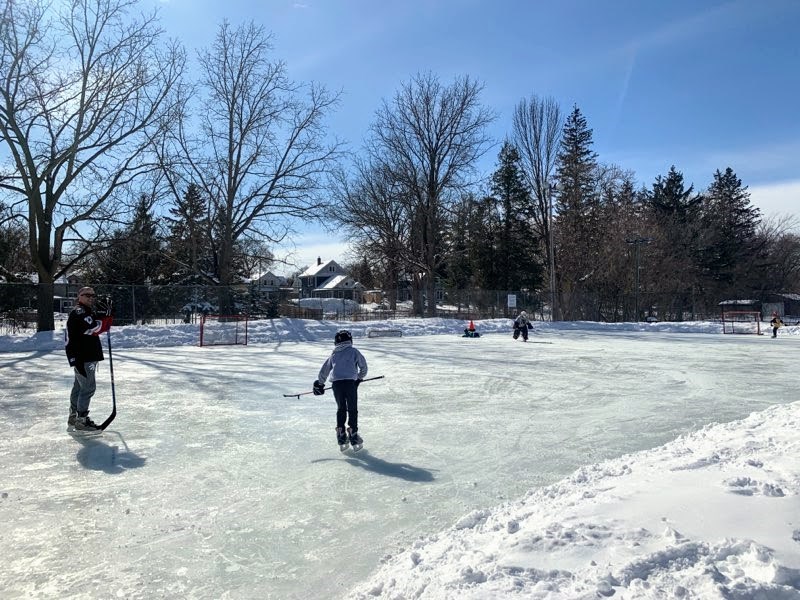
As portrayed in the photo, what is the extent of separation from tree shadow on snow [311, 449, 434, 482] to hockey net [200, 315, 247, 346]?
53.8ft

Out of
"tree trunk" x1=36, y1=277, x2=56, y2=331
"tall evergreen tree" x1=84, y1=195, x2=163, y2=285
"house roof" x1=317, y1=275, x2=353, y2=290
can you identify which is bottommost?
"tree trunk" x1=36, y1=277, x2=56, y2=331

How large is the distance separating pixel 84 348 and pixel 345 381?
10.8ft

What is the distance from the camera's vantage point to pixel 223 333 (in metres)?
22.7

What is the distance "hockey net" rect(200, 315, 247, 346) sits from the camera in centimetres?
2173

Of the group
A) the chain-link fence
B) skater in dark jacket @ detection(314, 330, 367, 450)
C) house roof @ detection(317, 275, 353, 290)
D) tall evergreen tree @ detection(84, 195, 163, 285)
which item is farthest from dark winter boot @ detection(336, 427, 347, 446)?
house roof @ detection(317, 275, 353, 290)

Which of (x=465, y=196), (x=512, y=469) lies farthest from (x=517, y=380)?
(x=465, y=196)

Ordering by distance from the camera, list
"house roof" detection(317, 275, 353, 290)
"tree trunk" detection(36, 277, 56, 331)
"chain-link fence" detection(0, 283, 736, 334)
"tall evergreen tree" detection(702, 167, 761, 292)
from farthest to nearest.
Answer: "house roof" detection(317, 275, 353, 290)
"tall evergreen tree" detection(702, 167, 761, 292)
"chain-link fence" detection(0, 283, 736, 334)
"tree trunk" detection(36, 277, 56, 331)

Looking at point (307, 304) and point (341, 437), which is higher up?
point (307, 304)

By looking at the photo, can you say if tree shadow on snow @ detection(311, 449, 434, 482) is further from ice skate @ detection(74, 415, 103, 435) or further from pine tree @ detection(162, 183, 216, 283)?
pine tree @ detection(162, 183, 216, 283)

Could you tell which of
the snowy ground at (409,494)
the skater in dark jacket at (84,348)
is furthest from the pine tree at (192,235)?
the skater in dark jacket at (84,348)

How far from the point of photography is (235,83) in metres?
30.5

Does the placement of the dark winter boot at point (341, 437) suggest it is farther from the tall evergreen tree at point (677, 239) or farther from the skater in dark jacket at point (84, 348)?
the tall evergreen tree at point (677, 239)

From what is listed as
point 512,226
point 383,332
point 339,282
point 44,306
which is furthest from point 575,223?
point 339,282

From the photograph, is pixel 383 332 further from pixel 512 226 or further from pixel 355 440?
pixel 512 226
